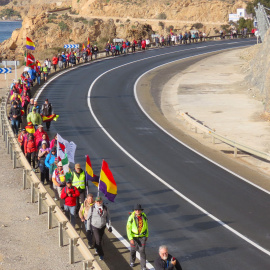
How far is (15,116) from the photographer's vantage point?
2648 cm

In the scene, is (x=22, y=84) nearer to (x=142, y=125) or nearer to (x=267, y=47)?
(x=142, y=125)

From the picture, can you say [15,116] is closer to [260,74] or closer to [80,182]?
[80,182]

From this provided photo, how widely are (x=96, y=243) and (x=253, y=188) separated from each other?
26.5ft

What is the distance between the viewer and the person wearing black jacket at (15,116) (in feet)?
86.9

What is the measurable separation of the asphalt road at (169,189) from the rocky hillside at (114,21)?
5305 cm

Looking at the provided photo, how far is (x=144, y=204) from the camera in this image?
18.8 metres

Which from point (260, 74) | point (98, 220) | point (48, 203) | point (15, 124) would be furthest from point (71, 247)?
point (260, 74)

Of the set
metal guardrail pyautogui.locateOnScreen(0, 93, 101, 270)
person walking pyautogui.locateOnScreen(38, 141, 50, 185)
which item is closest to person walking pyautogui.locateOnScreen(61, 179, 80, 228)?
metal guardrail pyautogui.locateOnScreen(0, 93, 101, 270)

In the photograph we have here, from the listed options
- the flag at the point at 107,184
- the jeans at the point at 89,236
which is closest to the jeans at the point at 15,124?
the flag at the point at 107,184

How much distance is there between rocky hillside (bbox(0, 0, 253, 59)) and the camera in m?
99.4

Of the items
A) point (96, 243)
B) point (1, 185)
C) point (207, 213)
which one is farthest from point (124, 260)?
point (1, 185)

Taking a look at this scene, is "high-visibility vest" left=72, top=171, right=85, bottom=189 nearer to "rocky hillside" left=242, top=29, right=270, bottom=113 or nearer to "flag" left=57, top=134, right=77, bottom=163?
"flag" left=57, top=134, right=77, bottom=163

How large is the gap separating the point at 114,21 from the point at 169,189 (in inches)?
4500

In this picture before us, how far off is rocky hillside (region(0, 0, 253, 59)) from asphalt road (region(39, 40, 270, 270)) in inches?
2089
